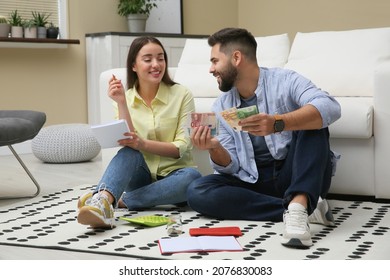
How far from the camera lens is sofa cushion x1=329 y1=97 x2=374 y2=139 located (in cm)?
365

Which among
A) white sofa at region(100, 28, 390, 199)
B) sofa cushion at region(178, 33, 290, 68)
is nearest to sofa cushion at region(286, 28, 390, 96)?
white sofa at region(100, 28, 390, 199)

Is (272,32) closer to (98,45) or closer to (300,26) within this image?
(300,26)

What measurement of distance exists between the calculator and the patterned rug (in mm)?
23

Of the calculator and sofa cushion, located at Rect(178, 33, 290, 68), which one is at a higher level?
sofa cushion, located at Rect(178, 33, 290, 68)

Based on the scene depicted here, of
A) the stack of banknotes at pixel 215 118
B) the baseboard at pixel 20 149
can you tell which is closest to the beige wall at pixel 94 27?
the baseboard at pixel 20 149

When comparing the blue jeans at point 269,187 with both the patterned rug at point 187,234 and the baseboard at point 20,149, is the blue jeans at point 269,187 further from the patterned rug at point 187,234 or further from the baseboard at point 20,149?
the baseboard at point 20,149

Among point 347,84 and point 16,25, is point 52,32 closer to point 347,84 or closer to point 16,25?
point 16,25

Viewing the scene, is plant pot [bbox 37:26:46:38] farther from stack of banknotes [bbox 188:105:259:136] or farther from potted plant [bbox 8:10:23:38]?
stack of banknotes [bbox 188:105:259:136]

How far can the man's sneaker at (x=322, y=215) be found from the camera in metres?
3.07

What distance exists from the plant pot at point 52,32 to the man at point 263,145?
11.2 ft

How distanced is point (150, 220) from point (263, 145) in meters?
0.58

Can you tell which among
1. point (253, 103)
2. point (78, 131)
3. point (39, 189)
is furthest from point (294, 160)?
point (78, 131)

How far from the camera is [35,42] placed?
625 centimetres

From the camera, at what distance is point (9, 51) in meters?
6.19
